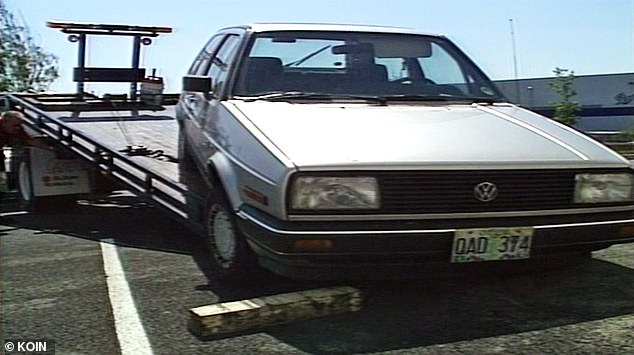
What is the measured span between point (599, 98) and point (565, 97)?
930cm

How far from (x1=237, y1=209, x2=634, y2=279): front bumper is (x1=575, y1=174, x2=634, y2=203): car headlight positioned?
0.33 feet

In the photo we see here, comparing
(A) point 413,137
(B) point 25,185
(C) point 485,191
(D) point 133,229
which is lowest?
(D) point 133,229

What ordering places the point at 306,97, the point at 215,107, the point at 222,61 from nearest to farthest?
the point at 306,97 → the point at 215,107 → the point at 222,61

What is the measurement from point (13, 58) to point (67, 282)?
26.6 m

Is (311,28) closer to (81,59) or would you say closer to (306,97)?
(306,97)

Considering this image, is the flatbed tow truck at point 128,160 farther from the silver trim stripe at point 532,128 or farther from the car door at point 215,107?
the silver trim stripe at point 532,128

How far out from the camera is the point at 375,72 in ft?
16.9

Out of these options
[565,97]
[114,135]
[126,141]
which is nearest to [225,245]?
[126,141]

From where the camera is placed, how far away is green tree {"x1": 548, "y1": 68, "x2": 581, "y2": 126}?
43.2 metres

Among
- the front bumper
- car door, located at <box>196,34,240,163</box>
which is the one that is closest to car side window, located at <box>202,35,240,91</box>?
car door, located at <box>196,34,240,163</box>

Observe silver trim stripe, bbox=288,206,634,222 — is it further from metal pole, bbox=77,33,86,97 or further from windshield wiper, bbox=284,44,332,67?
metal pole, bbox=77,33,86,97

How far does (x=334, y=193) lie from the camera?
373cm

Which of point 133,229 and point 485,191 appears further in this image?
point 133,229

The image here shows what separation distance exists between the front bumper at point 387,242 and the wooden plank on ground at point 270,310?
0.39 feet
